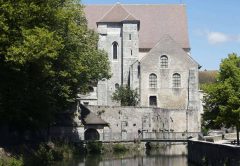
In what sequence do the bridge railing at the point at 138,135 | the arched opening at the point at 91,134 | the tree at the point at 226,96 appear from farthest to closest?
the bridge railing at the point at 138,135 → the arched opening at the point at 91,134 → the tree at the point at 226,96

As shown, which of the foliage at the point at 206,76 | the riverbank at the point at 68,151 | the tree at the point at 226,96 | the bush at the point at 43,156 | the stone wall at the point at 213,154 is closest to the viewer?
the stone wall at the point at 213,154

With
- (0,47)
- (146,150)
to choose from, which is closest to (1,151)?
(0,47)

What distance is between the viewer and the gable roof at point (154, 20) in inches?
2611

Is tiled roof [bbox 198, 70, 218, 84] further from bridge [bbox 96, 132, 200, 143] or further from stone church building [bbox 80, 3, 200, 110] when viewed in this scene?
bridge [bbox 96, 132, 200, 143]

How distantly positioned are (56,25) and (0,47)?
5.02 meters

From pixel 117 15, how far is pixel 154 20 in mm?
6998

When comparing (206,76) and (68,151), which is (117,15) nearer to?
(206,76)

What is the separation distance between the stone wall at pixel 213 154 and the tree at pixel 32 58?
9163 millimetres

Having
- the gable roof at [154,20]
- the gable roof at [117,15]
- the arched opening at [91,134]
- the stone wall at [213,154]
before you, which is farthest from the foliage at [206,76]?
the stone wall at [213,154]

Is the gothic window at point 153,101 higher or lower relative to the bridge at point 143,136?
higher

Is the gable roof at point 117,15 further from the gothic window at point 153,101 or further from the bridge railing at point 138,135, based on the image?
the bridge railing at point 138,135

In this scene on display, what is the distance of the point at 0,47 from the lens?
24531 mm

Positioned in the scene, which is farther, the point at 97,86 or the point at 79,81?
the point at 97,86

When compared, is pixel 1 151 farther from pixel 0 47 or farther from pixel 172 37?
pixel 172 37
